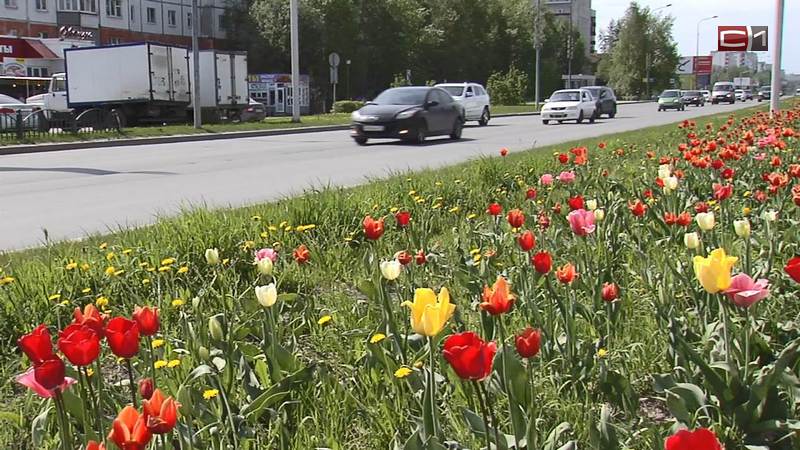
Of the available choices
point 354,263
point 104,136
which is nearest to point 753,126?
point 354,263

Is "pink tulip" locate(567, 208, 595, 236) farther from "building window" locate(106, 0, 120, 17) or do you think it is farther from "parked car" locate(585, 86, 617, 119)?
"building window" locate(106, 0, 120, 17)

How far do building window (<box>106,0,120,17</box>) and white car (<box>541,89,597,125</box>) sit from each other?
140 ft

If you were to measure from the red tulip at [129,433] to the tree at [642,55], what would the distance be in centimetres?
11331

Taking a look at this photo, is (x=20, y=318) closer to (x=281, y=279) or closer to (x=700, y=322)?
(x=281, y=279)

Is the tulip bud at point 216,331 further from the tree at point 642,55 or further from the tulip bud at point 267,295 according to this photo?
the tree at point 642,55

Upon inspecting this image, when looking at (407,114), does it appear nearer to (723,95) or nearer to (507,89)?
(507,89)

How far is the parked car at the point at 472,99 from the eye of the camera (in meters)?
32.0

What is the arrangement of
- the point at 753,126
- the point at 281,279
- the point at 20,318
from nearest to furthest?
the point at 20,318, the point at 281,279, the point at 753,126

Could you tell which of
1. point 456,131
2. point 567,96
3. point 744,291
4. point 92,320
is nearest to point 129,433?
point 92,320

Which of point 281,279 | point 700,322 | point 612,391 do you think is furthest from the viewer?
point 281,279

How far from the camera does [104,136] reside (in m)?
23.9

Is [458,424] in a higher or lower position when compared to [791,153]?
lower

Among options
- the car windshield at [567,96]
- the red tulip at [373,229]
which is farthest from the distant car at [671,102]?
the red tulip at [373,229]

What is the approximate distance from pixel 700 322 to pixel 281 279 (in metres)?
2.28
